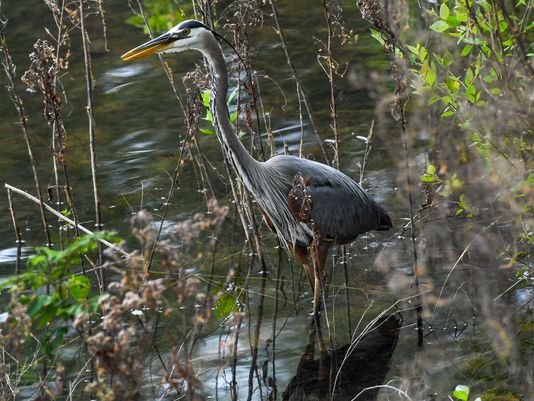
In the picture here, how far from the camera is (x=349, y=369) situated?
17.4ft

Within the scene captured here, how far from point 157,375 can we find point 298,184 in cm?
141

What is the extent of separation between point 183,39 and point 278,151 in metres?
3.10

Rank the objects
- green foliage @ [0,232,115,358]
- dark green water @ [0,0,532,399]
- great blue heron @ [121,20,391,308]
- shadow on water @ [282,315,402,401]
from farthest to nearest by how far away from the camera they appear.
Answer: great blue heron @ [121,20,391,308]
dark green water @ [0,0,532,399]
shadow on water @ [282,315,402,401]
green foliage @ [0,232,115,358]

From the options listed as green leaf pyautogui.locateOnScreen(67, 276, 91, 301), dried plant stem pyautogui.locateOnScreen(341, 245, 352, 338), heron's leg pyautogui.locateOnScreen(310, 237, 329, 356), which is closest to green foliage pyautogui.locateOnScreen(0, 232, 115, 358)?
green leaf pyautogui.locateOnScreen(67, 276, 91, 301)

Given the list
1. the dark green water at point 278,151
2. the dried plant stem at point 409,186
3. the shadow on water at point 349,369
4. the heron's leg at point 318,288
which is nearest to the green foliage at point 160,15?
the dark green water at point 278,151

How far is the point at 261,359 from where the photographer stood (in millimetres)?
5477

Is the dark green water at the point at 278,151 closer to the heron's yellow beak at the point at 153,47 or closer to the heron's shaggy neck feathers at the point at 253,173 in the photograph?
the heron's shaggy neck feathers at the point at 253,173

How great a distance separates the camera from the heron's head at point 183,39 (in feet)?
18.6

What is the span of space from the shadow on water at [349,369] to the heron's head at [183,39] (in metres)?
1.95

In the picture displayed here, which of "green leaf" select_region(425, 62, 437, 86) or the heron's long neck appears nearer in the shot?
"green leaf" select_region(425, 62, 437, 86)

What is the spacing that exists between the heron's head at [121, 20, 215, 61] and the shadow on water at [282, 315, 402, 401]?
195 centimetres

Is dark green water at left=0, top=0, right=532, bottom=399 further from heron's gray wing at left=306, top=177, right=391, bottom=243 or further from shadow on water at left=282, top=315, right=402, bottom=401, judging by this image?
heron's gray wing at left=306, top=177, right=391, bottom=243

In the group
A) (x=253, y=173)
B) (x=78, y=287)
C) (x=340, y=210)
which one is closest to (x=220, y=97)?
(x=253, y=173)

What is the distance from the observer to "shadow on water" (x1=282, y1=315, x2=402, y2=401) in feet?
16.7
